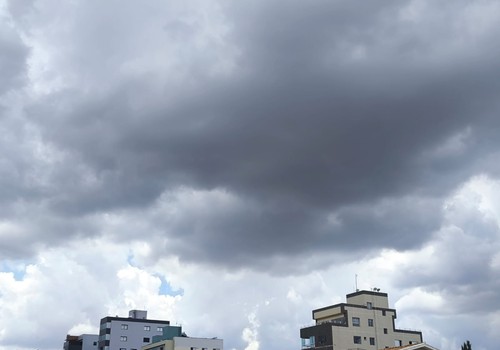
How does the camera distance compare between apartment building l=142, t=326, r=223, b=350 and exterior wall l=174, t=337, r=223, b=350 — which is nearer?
exterior wall l=174, t=337, r=223, b=350

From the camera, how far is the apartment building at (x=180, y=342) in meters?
185

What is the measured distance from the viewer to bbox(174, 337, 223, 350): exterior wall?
606 feet

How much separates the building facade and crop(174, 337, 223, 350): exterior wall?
4173cm

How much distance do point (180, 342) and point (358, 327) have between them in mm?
58339

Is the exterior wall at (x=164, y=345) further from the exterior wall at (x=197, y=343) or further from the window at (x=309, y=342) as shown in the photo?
the window at (x=309, y=342)

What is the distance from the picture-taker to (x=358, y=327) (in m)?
153

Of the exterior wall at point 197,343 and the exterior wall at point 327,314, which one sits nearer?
the exterior wall at point 327,314

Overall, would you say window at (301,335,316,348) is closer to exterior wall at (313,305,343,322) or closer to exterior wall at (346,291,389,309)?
exterior wall at (313,305,343,322)

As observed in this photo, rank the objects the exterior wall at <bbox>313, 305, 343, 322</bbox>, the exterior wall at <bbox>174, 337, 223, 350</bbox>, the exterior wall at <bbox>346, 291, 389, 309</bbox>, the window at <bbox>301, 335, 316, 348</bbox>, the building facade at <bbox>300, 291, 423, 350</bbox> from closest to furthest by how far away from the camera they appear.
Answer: the building facade at <bbox>300, 291, 423, 350</bbox> → the window at <bbox>301, 335, 316, 348</bbox> → the exterior wall at <bbox>313, 305, 343, 322</bbox> → the exterior wall at <bbox>346, 291, 389, 309</bbox> → the exterior wall at <bbox>174, 337, 223, 350</bbox>

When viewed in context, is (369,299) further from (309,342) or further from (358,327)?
(309,342)

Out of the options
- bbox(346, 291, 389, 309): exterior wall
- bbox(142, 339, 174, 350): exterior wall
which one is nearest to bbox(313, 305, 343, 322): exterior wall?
bbox(346, 291, 389, 309): exterior wall

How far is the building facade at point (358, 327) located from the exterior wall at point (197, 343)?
41731 millimetres

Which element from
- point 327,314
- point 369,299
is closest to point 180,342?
point 327,314

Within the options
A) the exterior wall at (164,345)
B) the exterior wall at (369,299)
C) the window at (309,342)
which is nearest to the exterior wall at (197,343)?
the exterior wall at (164,345)
